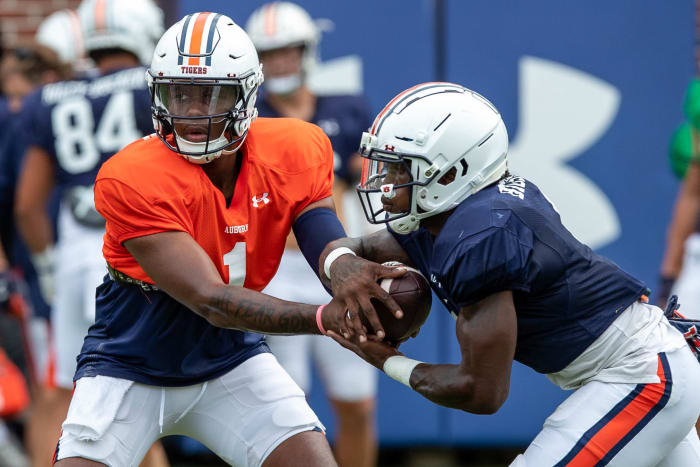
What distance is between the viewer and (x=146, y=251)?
3141 millimetres

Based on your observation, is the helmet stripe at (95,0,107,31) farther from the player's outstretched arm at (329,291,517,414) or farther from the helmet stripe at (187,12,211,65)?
the player's outstretched arm at (329,291,517,414)

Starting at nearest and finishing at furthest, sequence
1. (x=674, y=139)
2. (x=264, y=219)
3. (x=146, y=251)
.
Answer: (x=146, y=251), (x=264, y=219), (x=674, y=139)

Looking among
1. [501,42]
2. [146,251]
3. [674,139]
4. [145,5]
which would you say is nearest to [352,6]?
[501,42]

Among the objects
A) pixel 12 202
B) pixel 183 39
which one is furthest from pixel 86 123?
pixel 183 39

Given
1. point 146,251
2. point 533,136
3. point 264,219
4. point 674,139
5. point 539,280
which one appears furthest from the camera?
point 533,136

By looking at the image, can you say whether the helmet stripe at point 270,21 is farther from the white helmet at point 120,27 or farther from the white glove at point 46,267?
the white glove at point 46,267

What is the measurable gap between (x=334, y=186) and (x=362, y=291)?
196 cm

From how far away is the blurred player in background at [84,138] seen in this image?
455 cm

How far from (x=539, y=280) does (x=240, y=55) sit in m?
1.08

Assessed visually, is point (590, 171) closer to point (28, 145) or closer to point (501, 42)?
point (501, 42)

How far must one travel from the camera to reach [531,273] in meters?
2.87

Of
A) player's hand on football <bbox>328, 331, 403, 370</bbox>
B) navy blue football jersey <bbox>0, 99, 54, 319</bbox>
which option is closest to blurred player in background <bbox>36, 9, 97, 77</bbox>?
navy blue football jersey <bbox>0, 99, 54, 319</bbox>

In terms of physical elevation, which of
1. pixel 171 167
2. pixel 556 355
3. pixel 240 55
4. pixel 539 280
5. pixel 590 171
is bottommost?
pixel 590 171

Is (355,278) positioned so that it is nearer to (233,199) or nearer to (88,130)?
(233,199)
